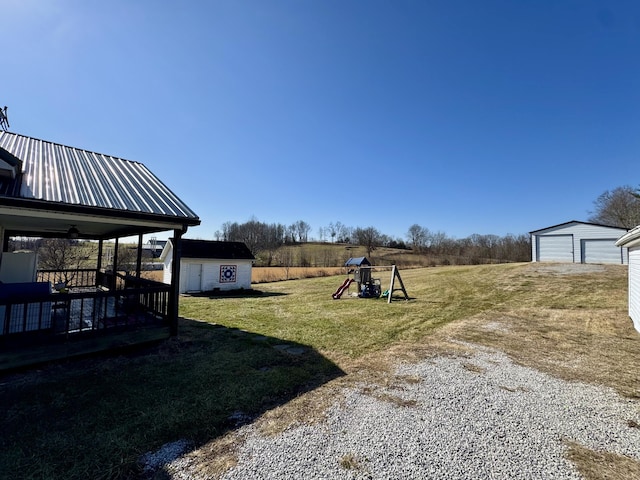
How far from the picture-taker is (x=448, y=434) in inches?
122

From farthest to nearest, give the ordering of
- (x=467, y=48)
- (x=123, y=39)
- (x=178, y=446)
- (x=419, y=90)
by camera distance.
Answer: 1. (x=419, y=90)
2. (x=467, y=48)
3. (x=123, y=39)
4. (x=178, y=446)

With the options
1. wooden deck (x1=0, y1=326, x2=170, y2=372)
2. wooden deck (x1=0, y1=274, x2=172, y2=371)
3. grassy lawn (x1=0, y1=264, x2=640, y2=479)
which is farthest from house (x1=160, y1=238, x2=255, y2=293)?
wooden deck (x1=0, y1=326, x2=170, y2=372)

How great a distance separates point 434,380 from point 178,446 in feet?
12.3

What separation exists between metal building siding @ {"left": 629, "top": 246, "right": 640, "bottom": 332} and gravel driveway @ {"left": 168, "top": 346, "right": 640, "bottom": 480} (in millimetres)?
5335

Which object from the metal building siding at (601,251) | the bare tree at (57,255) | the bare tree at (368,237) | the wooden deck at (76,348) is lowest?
the wooden deck at (76,348)

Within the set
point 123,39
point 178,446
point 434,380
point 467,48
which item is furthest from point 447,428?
point 467,48

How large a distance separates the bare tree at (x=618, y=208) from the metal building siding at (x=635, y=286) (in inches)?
896

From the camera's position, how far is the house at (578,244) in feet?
59.5

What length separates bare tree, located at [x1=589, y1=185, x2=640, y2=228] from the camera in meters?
25.5

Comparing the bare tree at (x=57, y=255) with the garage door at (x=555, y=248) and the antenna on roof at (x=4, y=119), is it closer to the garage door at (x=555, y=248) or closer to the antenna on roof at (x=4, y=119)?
the antenna on roof at (x=4, y=119)

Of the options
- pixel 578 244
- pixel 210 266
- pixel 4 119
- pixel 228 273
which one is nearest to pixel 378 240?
pixel 578 244

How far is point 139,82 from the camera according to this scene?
802 cm

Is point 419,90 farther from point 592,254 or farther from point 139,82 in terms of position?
point 592,254

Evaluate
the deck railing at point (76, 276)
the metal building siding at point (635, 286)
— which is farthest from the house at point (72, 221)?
the metal building siding at point (635, 286)
